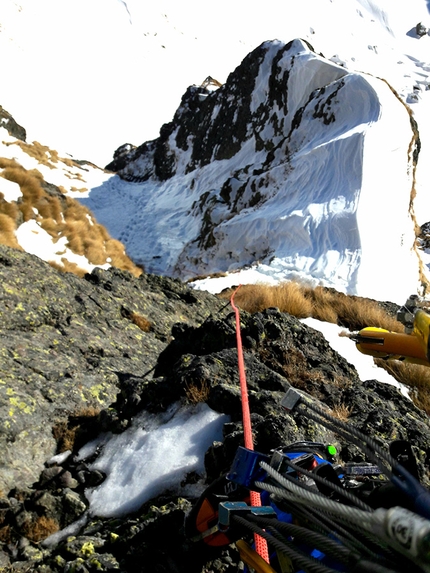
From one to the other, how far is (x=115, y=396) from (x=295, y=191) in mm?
14724

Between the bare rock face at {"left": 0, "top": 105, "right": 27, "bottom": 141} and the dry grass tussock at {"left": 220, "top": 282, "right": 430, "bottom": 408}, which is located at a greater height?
the bare rock face at {"left": 0, "top": 105, "right": 27, "bottom": 141}

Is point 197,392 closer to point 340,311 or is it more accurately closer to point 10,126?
point 340,311

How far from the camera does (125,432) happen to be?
3.17m

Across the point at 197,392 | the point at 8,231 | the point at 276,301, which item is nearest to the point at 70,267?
the point at 8,231

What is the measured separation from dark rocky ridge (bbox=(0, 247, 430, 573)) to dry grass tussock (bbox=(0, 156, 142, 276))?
14.2 feet

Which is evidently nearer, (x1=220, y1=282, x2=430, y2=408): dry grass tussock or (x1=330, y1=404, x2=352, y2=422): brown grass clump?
(x1=330, y1=404, x2=352, y2=422): brown grass clump

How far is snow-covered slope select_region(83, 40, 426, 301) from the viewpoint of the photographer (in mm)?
13992

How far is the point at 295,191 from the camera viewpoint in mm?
17188

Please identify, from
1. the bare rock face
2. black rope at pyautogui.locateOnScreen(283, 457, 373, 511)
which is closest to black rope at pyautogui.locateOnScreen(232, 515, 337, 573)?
black rope at pyautogui.locateOnScreen(283, 457, 373, 511)

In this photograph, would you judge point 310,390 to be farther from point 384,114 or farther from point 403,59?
point 403,59

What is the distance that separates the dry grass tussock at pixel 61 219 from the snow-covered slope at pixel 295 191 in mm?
4986

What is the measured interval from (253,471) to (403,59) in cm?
6395

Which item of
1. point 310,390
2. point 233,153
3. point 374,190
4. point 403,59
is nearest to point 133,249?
point 233,153

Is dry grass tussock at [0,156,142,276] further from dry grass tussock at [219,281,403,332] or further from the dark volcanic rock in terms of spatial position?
the dark volcanic rock
